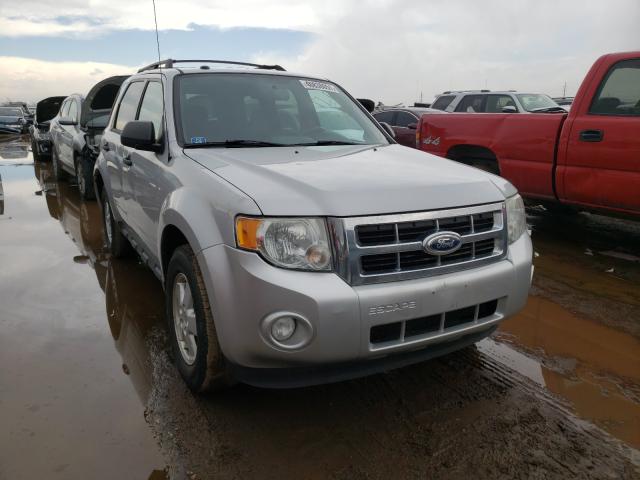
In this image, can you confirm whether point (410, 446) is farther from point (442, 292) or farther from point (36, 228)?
point (36, 228)

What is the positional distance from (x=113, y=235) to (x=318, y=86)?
2.57m

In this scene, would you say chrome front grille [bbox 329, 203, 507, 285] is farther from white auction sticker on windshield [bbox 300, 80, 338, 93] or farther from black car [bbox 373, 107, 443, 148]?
black car [bbox 373, 107, 443, 148]

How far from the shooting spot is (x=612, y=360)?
3279mm

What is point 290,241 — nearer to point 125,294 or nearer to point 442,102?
point 125,294

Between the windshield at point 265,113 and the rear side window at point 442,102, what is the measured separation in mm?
8594

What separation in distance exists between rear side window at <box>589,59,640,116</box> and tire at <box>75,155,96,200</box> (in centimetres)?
688

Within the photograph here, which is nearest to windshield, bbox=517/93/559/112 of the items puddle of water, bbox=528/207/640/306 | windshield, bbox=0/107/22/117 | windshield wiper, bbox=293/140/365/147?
puddle of water, bbox=528/207/640/306

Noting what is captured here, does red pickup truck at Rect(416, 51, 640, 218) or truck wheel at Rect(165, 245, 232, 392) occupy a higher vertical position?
red pickup truck at Rect(416, 51, 640, 218)

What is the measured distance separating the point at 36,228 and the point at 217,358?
5.26 metres

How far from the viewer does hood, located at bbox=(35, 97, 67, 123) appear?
14.2 m

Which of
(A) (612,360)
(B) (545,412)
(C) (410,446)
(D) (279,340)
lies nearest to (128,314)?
(D) (279,340)

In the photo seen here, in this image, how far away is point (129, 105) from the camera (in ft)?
14.8

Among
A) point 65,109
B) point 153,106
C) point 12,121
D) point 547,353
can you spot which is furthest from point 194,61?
point 12,121

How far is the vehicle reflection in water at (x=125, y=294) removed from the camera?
10.7ft
